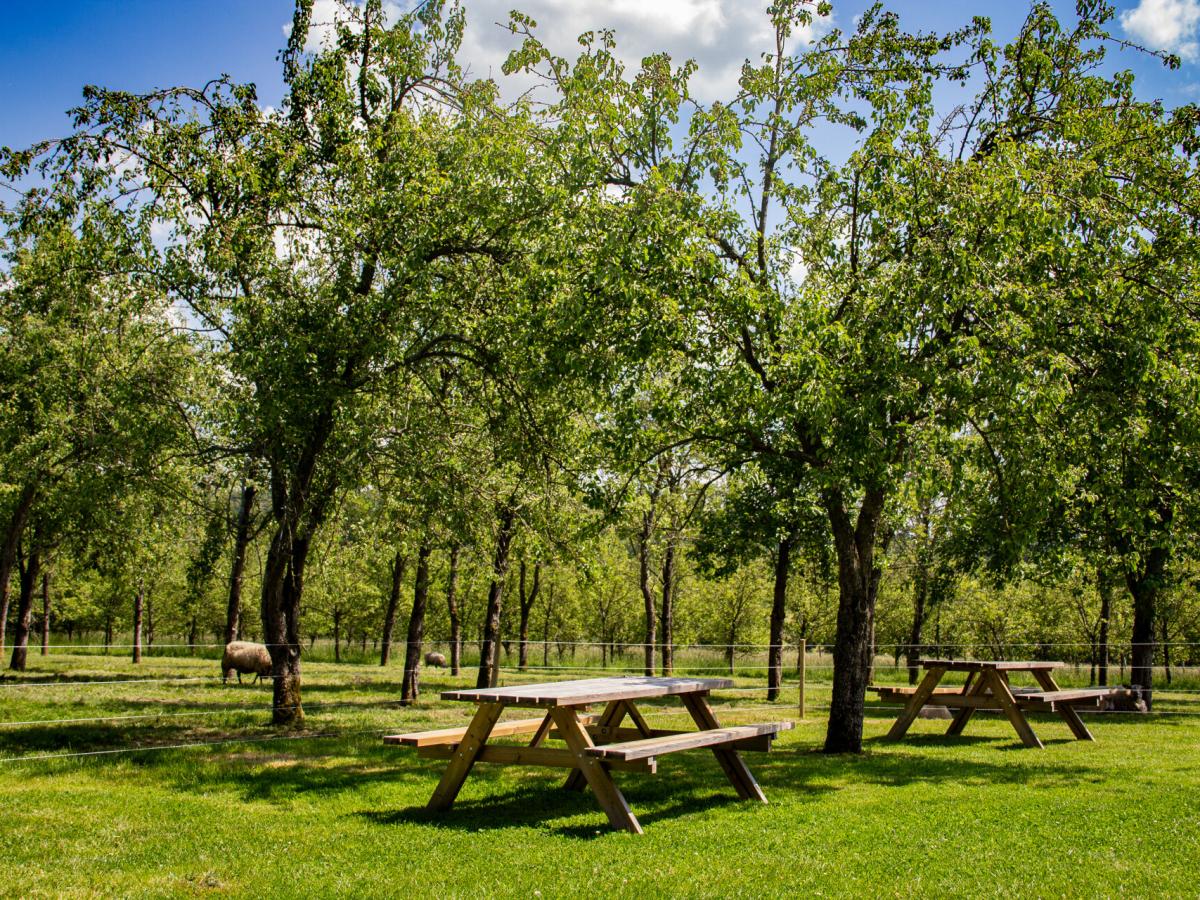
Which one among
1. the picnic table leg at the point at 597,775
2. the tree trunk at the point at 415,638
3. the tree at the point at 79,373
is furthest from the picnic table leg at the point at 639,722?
the tree trunk at the point at 415,638

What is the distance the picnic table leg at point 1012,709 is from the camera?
12.5m

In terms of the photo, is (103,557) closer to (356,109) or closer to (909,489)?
(356,109)

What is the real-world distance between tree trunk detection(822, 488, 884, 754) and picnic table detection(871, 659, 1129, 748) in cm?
142

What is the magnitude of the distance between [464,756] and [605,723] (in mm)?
1706

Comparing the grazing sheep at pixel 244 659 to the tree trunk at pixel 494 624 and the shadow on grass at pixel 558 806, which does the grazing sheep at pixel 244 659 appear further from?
the shadow on grass at pixel 558 806

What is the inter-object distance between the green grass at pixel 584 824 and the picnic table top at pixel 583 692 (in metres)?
0.94

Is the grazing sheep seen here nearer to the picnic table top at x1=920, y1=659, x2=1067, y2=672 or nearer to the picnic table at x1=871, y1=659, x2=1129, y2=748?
the picnic table at x1=871, y1=659, x2=1129, y2=748

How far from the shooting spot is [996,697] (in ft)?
41.4

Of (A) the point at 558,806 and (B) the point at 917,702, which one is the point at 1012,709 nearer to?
(B) the point at 917,702

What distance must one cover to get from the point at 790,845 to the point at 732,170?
28.7 feet

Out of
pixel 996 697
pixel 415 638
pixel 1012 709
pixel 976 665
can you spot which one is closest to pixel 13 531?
pixel 415 638

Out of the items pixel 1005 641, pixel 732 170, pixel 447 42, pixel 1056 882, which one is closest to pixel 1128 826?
pixel 1056 882

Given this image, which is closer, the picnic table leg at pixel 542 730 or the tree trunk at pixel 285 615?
the picnic table leg at pixel 542 730

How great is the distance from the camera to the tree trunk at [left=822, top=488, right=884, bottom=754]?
11875mm
